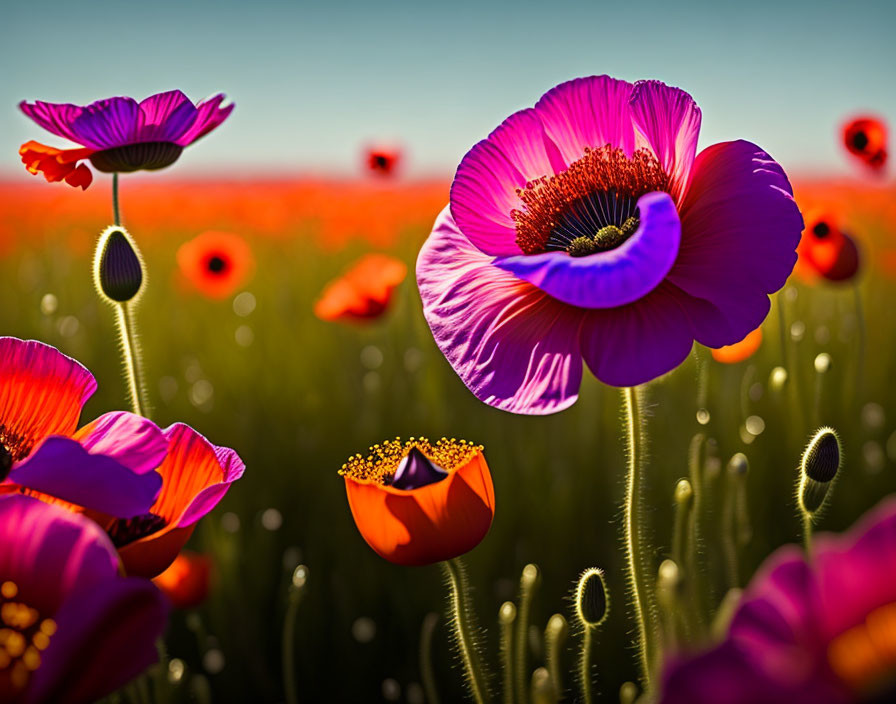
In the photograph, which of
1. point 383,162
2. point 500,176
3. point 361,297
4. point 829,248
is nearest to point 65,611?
point 500,176

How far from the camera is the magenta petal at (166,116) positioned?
2.32 ft

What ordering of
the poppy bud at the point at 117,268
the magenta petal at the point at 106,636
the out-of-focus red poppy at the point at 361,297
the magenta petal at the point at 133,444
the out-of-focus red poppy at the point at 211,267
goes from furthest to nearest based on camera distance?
the out-of-focus red poppy at the point at 211,267 < the out-of-focus red poppy at the point at 361,297 < the poppy bud at the point at 117,268 < the magenta petal at the point at 133,444 < the magenta petal at the point at 106,636

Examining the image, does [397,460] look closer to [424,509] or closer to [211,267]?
[424,509]

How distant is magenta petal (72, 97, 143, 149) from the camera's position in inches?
27.4

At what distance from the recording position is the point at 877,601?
0.30 meters

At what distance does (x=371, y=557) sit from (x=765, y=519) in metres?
0.62

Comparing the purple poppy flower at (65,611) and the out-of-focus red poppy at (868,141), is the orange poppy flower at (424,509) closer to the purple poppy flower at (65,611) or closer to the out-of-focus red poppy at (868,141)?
the purple poppy flower at (65,611)

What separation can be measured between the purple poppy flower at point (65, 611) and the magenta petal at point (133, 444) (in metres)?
0.06

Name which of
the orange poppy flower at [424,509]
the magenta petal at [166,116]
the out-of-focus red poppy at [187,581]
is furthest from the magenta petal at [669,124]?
the out-of-focus red poppy at [187,581]

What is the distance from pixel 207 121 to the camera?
75cm

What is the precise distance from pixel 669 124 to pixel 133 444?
0.43 meters

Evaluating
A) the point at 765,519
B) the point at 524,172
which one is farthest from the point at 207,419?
the point at 524,172

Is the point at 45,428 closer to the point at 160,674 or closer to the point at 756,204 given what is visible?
the point at 160,674

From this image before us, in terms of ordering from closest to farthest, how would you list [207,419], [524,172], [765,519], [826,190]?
[524,172] < [765,519] < [207,419] < [826,190]
